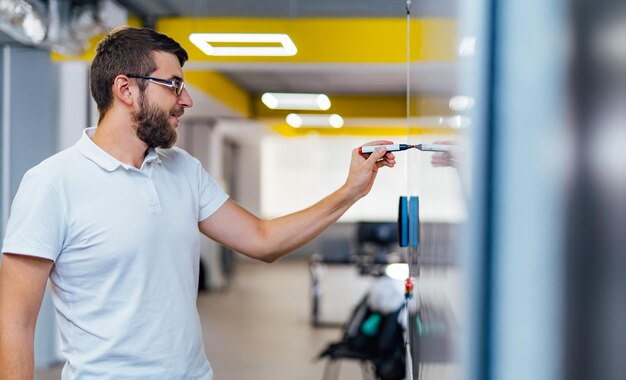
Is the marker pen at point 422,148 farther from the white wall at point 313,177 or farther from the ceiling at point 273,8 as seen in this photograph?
the white wall at point 313,177

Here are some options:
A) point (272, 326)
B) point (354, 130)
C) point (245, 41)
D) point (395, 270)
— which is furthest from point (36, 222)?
point (354, 130)

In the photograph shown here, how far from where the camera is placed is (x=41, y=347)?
5633 mm

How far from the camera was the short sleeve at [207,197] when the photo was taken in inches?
68.5

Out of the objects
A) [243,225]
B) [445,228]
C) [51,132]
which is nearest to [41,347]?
[51,132]

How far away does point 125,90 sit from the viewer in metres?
1.55

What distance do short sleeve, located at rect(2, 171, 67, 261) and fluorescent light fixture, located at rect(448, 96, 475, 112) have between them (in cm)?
101

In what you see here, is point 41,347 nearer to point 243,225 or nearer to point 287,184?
point 243,225

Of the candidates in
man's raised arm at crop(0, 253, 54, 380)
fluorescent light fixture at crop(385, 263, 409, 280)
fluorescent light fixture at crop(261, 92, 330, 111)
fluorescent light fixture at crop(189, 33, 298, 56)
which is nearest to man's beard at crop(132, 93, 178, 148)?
man's raised arm at crop(0, 253, 54, 380)

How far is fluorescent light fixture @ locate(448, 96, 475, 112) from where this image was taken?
0.47 metres

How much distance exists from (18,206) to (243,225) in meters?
0.58

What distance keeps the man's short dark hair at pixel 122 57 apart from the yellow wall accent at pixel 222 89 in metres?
5.84

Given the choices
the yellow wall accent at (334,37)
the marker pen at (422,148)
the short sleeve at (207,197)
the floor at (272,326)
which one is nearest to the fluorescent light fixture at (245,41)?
the yellow wall accent at (334,37)

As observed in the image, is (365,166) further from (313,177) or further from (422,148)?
(313,177)

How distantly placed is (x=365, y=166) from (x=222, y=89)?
8.17 meters
